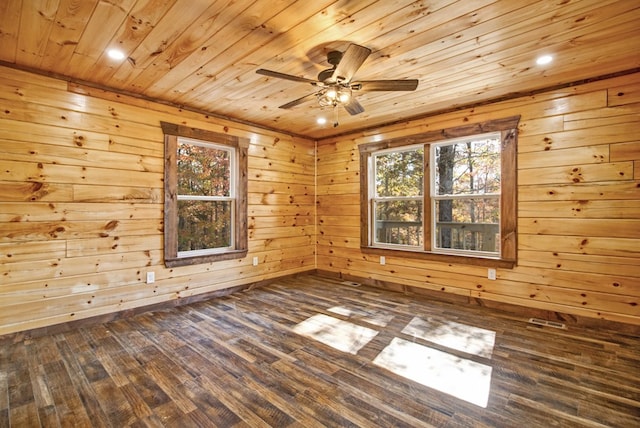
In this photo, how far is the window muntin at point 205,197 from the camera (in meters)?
3.94

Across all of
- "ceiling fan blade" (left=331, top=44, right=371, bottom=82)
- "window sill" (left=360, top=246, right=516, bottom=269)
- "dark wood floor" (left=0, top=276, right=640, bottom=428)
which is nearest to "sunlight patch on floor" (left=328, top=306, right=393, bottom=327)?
"dark wood floor" (left=0, top=276, right=640, bottom=428)

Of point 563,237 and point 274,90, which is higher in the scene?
point 274,90

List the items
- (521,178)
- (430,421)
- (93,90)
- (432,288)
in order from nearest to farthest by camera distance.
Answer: (430,421), (93,90), (521,178), (432,288)

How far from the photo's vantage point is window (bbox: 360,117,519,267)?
362cm

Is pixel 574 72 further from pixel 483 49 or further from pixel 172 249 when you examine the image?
pixel 172 249

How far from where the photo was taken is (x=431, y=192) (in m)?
4.23

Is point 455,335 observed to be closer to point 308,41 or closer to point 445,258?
point 445,258

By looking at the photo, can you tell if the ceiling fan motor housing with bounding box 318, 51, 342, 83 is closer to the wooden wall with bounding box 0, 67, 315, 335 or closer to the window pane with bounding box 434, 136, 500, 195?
the wooden wall with bounding box 0, 67, 315, 335

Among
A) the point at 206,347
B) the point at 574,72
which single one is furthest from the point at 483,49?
the point at 206,347

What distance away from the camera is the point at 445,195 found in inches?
163

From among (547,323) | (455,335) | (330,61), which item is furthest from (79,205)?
(547,323)

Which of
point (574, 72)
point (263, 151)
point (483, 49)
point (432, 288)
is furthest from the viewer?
point (263, 151)

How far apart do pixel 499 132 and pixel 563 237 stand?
134cm

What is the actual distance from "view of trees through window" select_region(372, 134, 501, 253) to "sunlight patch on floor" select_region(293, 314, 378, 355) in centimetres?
181
